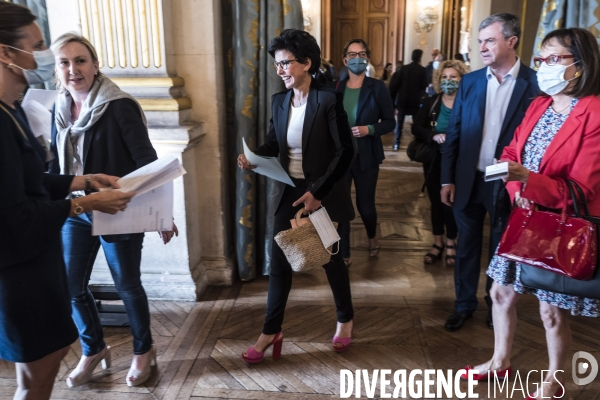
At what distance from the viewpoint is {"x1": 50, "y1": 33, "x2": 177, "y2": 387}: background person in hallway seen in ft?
6.61

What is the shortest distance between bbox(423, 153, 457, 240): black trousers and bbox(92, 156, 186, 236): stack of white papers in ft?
7.25

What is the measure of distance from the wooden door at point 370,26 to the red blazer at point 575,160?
10.1 meters

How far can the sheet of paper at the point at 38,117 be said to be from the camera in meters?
1.99

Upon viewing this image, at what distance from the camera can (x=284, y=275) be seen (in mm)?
2402

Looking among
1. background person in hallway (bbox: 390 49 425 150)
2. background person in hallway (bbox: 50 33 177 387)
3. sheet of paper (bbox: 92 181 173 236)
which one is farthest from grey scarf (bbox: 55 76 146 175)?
background person in hallway (bbox: 390 49 425 150)

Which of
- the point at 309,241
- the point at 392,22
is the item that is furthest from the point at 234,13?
the point at 392,22

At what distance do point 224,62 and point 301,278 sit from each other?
1.52m

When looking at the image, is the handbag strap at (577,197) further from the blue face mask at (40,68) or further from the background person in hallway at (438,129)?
the blue face mask at (40,68)

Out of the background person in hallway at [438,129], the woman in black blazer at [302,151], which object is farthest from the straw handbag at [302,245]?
the background person in hallway at [438,129]

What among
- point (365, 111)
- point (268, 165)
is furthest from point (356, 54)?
point (268, 165)

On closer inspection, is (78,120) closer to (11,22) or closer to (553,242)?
(11,22)

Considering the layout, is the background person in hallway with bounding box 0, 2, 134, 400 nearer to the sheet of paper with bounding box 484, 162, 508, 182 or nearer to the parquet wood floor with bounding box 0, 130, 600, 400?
the parquet wood floor with bounding box 0, 130, 600, 400

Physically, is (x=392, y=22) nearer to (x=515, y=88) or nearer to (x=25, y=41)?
(x=515, y=88)

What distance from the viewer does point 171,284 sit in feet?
10.3
